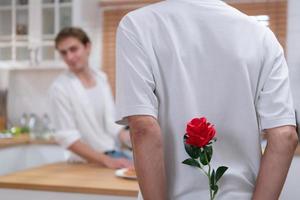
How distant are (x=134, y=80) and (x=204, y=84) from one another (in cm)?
14

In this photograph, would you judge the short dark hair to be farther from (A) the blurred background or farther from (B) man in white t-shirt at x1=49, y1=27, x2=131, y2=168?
(A) the blurred background

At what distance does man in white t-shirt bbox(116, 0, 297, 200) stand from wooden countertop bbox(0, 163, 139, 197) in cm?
67

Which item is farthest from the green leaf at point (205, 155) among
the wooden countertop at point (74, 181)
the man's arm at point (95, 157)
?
the man's arm at point (95, 157)

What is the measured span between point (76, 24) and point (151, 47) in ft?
8.74

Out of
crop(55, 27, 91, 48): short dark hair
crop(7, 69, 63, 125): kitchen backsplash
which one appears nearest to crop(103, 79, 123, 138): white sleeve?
crop(55, 27, 91, 48): short dark hair

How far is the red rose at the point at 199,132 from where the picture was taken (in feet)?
2.72

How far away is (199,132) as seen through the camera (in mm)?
832

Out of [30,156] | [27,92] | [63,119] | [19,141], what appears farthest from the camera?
[27,92]

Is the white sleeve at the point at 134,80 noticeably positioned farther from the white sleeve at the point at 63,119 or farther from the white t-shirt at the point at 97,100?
the white t-shirt at the point at 97,100

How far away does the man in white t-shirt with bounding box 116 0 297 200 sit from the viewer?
3.12ft

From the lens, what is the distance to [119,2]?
3758 mm

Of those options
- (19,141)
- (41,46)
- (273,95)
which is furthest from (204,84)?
(41,46)

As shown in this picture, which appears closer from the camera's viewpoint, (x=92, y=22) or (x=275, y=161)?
(x=275, y=161)

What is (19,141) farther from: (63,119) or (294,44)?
(294,44)
